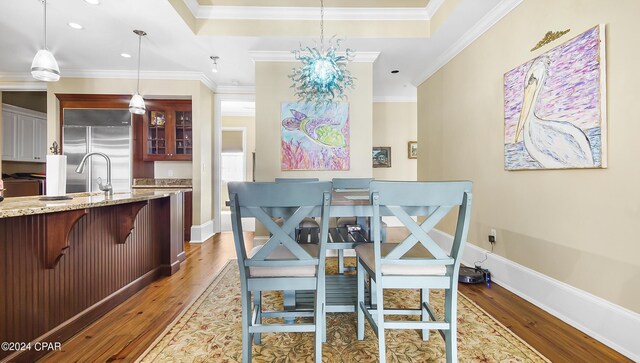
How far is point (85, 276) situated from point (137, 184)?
3.10 metres

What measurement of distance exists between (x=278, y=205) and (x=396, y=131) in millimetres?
4939

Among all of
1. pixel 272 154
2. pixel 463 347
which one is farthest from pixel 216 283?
pixel 463 347

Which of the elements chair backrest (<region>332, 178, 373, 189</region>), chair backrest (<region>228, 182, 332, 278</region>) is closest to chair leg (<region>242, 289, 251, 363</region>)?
chair backrest (<region>228, 182, 332, 278</region>)

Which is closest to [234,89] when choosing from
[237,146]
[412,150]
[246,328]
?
[237,146]

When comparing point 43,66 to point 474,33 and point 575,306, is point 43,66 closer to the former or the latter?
point 474,33

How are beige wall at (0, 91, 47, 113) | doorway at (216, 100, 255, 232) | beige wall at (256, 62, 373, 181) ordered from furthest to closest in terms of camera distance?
doorway at (216, 100, 255, 232), beige wall at (0, 91, 47, 113), beige wall at (256, 62, 373, 181)

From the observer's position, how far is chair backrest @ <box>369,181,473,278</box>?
4.26 feet

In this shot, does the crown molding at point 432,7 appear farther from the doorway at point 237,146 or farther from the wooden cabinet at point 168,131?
the doorway at point 237,146

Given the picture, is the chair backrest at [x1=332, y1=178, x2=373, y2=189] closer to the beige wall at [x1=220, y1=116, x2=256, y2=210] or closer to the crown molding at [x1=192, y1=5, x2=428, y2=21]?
the crown molding at [x1=192, y1=5, x2=428, y2=21]

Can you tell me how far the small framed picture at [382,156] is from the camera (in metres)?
5.71

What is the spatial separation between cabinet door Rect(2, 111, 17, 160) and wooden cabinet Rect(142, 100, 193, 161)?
8.99 feet

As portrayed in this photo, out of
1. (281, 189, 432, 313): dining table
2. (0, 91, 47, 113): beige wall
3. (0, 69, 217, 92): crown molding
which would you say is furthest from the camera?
(0, 91, 47, 113): beige wall

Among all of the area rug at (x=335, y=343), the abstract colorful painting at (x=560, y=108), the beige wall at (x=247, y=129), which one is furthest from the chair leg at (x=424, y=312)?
the beige wall at (x=247, y=129)

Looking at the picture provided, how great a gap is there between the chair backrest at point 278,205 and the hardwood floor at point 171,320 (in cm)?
103
